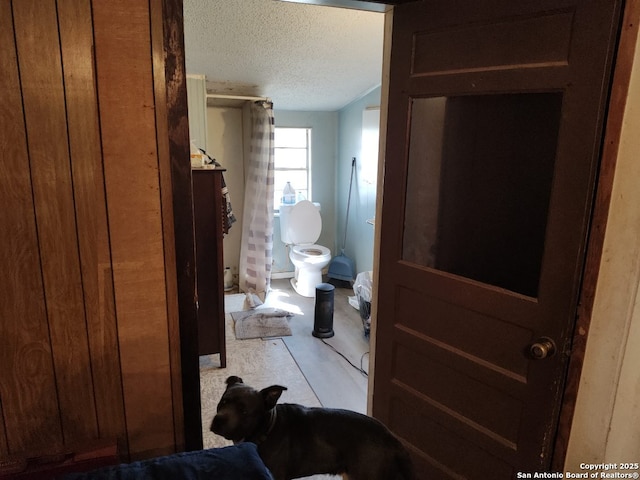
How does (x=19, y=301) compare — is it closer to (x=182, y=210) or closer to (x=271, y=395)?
(x=182, y=210)

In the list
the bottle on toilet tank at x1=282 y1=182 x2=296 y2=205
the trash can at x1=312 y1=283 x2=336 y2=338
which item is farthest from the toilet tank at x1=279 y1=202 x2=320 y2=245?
the trash can at x1=312 y1=283 x2=336 y2=338

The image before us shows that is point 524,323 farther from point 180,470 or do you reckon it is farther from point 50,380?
point 50,380

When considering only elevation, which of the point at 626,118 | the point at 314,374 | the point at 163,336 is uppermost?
the point at 626,118

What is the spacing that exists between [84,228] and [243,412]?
80 centimetres

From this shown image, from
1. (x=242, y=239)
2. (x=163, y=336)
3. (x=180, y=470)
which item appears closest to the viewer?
(x=180, y=470)

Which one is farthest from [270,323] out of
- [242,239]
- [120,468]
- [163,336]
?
[120,468]

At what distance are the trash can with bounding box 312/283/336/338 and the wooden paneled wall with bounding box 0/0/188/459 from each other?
196 centimetres

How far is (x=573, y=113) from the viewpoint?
45.5 inches

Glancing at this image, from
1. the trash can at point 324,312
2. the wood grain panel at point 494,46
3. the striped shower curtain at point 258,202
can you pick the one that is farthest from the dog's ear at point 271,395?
the striped shower curtain at point 258,202

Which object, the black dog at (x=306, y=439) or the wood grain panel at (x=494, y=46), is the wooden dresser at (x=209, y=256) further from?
the wood grain panel at (x=494, y=46)

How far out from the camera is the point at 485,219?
1.51 meters

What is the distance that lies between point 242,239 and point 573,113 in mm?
3652

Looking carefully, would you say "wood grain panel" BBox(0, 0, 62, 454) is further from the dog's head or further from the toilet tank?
the toilet tank

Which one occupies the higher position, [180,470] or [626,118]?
[626,118]
